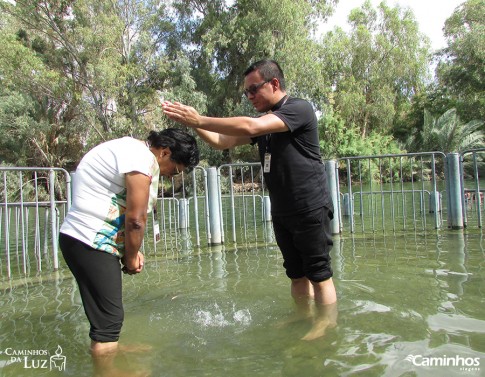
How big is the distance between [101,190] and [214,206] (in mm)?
4583

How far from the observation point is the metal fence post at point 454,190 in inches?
275

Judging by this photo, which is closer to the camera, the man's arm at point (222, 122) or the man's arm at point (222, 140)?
the man's arm at point (222, 122)

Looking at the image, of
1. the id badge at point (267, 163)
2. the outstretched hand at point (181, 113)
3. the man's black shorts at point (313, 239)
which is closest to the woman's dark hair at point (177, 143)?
the outstretched hand at point (181, 113)

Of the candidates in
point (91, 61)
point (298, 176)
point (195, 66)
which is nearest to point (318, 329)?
point (298, 176)

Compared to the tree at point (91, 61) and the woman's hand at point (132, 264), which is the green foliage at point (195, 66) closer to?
the tree at point (91, 61)

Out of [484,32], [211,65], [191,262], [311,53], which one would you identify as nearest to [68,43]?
[211,65]

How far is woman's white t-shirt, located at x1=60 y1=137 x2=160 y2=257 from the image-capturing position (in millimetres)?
2354

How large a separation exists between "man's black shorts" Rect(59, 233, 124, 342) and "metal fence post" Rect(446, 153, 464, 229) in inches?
251

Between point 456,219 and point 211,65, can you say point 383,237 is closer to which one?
point 456,219

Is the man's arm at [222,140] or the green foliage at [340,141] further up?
the green foliage at [340,141]

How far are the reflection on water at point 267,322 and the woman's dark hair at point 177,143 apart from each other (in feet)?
4.20

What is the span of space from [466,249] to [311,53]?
24090mm

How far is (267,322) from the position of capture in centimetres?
315

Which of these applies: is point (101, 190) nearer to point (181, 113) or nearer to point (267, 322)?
point (181, 113)
